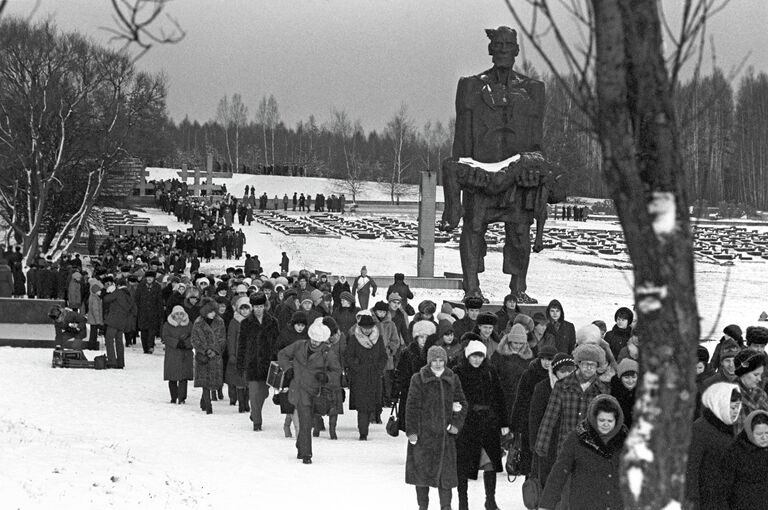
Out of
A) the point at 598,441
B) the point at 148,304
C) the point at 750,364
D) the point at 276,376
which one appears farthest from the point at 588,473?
the point at 148,304

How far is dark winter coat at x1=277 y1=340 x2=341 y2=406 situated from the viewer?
12.6 m

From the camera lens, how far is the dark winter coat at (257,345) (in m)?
14.5

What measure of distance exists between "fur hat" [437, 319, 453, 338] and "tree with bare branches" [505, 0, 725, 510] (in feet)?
27.1

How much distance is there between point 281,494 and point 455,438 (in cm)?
171

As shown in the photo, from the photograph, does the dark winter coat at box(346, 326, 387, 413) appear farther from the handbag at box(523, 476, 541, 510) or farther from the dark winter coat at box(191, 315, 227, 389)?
the handbag at box(523, 476, 541, 510)

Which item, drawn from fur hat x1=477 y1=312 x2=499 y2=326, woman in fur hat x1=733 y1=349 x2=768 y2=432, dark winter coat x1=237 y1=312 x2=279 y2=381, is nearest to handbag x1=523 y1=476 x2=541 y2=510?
woman in fur hat x1=733 y1=349 x2=768 y2=432

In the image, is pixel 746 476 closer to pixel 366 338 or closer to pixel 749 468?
pixel 749 468

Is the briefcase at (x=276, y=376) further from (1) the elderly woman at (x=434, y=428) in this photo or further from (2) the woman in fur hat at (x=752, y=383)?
(2) the woman in fur hat at (x=752, y=383)

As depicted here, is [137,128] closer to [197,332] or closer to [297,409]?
[197,332]

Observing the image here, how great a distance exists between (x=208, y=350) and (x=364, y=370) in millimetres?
2368

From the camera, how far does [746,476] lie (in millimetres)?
7441

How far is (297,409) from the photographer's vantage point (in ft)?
41.0

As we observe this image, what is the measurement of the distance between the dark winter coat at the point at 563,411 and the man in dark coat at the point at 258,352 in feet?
18.8

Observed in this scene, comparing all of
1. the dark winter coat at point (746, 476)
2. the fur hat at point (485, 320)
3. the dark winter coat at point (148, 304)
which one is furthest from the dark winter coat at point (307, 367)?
the dark winter coat at point (148, 304)
